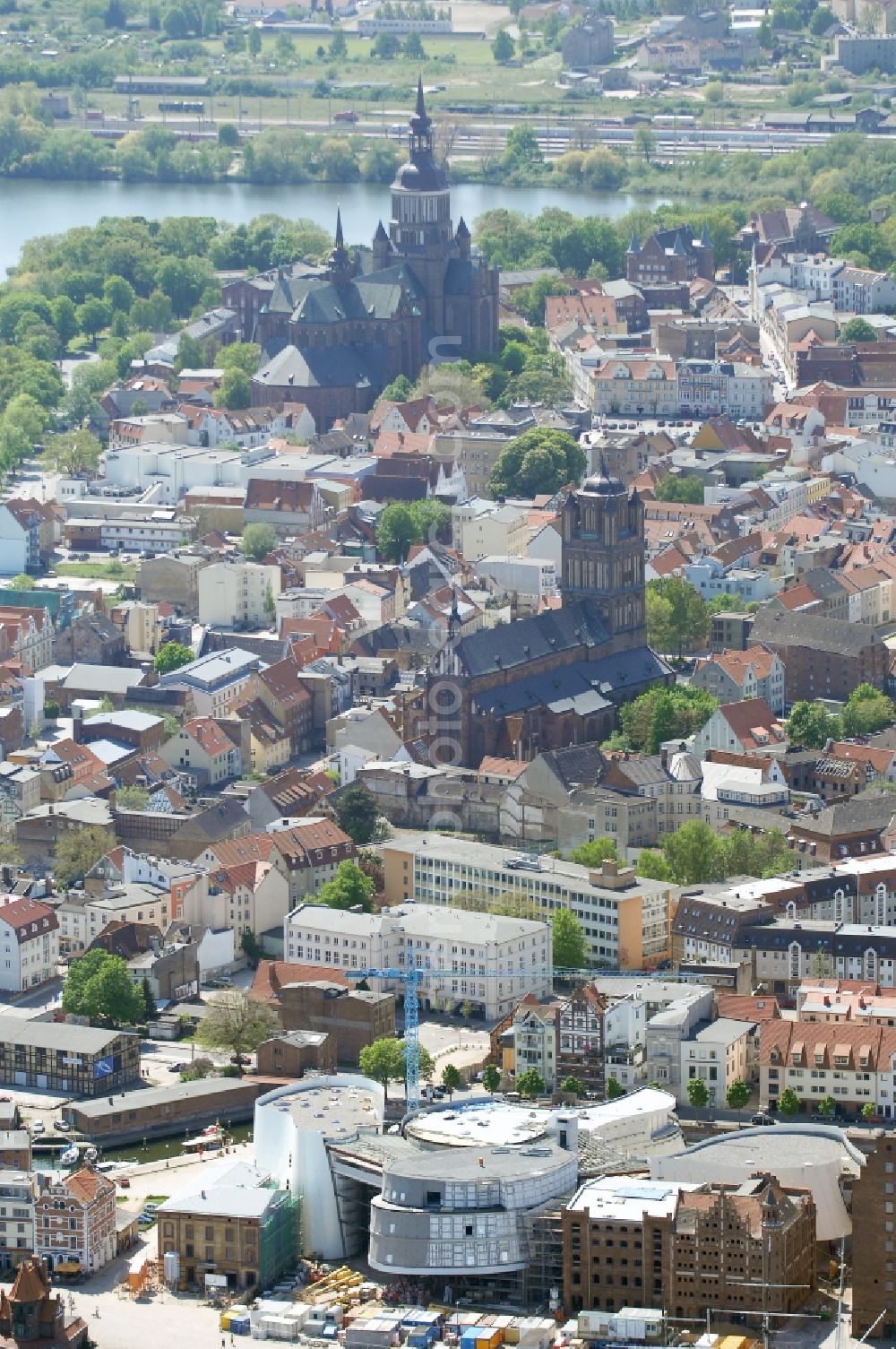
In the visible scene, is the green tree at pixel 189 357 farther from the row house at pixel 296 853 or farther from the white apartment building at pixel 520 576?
the row house at pixel 296 853

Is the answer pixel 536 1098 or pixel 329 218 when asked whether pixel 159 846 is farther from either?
pixel 329 218

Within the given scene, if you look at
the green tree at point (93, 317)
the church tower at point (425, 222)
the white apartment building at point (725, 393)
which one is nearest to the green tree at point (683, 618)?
the white apartment building at point (725, 393)

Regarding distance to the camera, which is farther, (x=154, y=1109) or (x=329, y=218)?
(x=329, y=218)

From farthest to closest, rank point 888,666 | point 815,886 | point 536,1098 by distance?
point 888,666, point 815,886, point 536,1098

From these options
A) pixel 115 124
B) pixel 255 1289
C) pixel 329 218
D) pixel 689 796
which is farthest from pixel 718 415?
pixel 115 124

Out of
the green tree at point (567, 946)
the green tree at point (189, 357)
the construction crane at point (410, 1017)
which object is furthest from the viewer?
the green tree at point (189, 357)
